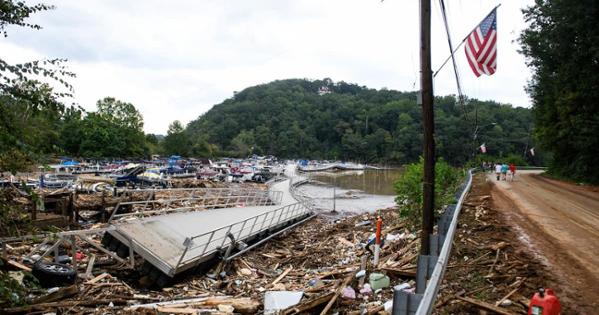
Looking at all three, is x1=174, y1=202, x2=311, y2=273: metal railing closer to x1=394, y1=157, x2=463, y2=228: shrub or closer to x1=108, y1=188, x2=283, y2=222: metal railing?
x1=108, y1=188, x2=283, y2=222: metal railing

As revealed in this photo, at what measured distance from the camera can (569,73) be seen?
90.9ft

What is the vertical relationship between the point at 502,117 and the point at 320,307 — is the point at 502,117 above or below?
above

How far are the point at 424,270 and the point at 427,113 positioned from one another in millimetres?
3084

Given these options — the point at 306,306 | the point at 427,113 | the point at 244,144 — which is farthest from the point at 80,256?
the point at 244,144

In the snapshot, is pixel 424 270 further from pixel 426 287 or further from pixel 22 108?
pixel 22 108

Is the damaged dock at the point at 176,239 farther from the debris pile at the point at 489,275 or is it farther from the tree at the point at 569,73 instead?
the tree at the point at 569,73

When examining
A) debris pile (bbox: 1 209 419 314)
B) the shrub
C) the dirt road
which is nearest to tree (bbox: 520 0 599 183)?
the dirt road

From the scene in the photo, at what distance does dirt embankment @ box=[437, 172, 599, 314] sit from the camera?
19.6 feet

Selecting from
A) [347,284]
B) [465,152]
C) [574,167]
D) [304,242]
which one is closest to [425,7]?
[347,284]

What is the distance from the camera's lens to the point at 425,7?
750 cm

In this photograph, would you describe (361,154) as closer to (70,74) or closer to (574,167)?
(574,167)

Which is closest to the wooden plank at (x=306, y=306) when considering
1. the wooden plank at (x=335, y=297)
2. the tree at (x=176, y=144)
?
the wooden plank at (x=335, y=297)

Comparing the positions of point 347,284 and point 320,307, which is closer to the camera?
point 320,307

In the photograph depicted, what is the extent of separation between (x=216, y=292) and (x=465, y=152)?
13893cm
